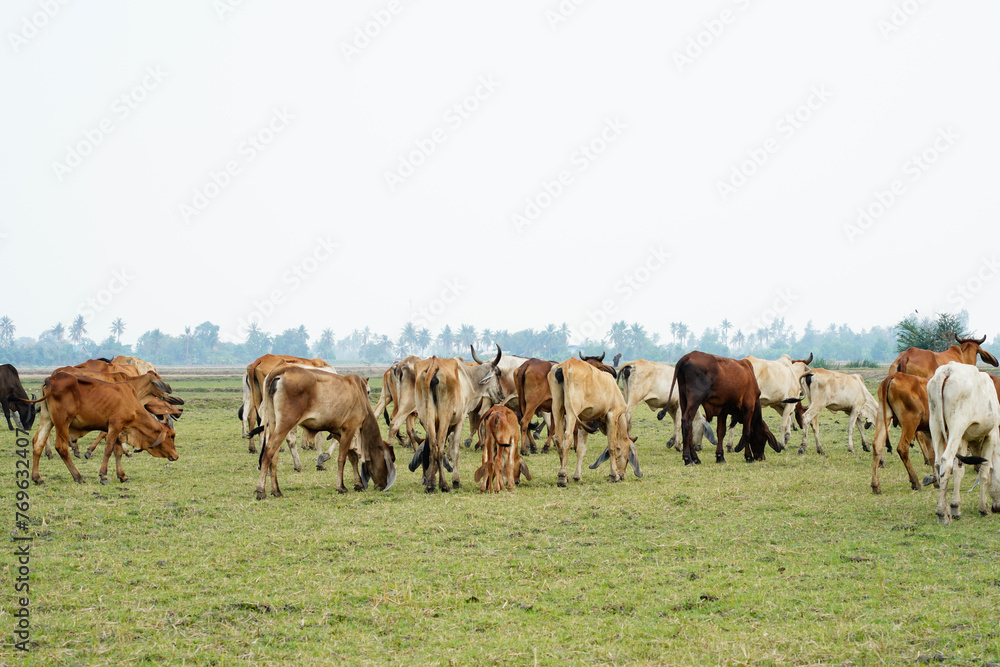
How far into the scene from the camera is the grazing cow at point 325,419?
38.5 feet

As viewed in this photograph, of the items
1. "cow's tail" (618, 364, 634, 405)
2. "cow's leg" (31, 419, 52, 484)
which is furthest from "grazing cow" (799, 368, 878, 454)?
"cow's leg" (31, 419, 52, 484)

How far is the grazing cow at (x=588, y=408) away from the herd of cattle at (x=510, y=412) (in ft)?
0.08

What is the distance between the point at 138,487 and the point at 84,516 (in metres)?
2.58

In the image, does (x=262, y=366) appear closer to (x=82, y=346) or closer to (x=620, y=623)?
(x=620, y=623)

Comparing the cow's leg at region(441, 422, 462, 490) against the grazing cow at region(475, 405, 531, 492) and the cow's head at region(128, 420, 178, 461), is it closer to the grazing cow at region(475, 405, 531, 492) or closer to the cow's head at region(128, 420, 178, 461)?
the grazing cow at region(475, 405, 531, 492)

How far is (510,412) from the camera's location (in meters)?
12.8

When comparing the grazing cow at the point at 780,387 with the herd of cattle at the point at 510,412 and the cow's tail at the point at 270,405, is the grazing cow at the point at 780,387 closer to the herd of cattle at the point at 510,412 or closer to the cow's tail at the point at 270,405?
the herd of cattle at the point at 510,412

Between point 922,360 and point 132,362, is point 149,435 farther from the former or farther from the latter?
point 922,360

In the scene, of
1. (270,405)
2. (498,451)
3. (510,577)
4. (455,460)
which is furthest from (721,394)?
(510,577)

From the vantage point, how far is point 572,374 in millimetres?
13391

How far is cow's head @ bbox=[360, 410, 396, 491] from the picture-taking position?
1283cm

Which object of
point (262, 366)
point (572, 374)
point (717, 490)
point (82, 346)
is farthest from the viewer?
point (82, 346)

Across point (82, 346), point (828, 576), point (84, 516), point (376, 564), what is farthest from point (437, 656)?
point (82, 346)

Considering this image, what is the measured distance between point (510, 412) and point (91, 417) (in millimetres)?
6550
